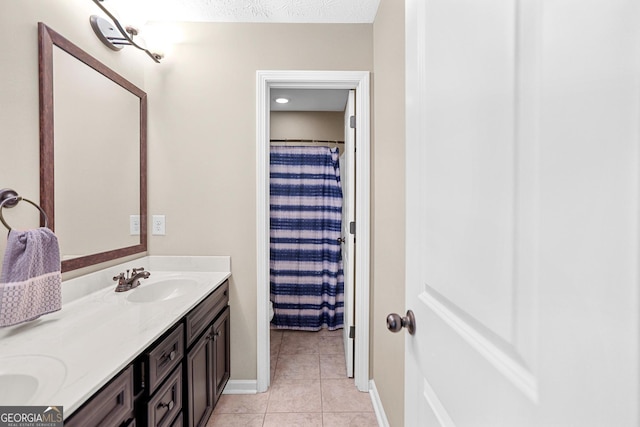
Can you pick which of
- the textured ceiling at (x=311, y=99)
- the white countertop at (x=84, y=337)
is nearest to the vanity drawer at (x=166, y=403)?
the white countertop at (x=84, y=337)

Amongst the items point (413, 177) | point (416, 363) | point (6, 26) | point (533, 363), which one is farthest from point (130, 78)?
point (533, 363)

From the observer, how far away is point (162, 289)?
5.72 ft

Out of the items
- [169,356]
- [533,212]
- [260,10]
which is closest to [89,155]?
[169,356]

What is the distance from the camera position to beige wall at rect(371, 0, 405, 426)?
4.56 ft

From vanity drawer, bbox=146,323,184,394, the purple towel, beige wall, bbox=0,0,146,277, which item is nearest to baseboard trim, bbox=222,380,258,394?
vanity drawer, bbox=146,323,184,394

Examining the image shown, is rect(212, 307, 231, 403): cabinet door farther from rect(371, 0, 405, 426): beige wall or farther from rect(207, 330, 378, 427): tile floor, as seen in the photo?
rect(371, 0, 405, 426): beige wall

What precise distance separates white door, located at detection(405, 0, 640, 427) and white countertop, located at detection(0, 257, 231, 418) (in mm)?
881

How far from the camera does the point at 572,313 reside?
32 centimetres

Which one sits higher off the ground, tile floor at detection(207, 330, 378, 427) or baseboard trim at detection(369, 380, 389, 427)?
baseboard trim at detection(369, 380, 389, 427)

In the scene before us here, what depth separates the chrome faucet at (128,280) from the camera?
1.56 metres

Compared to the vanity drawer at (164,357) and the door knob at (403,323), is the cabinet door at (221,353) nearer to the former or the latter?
the vanity drawer at (164,357)

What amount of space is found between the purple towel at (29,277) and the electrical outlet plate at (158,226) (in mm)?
827

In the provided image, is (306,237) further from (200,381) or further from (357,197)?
(200,381)

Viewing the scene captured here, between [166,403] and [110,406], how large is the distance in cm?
38
